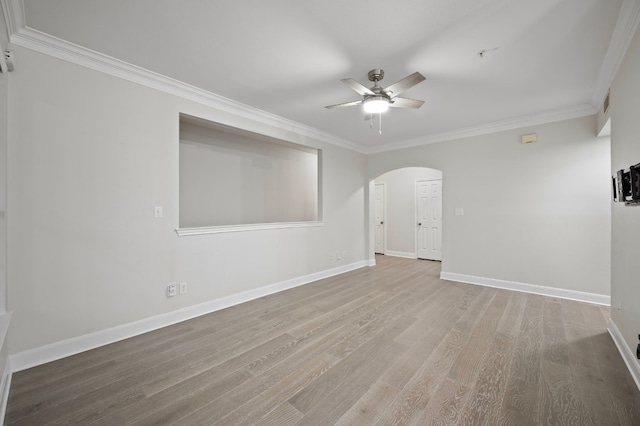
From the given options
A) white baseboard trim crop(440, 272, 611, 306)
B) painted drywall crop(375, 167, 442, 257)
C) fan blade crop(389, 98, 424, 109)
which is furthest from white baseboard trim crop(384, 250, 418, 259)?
fan blade crop(389, 98, 424, 109)

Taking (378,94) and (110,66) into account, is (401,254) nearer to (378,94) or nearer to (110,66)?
(378,94)

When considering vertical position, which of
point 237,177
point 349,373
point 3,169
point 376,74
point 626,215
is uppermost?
point 376,74

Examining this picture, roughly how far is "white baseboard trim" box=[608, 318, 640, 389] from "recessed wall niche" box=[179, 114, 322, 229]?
3.92 meters

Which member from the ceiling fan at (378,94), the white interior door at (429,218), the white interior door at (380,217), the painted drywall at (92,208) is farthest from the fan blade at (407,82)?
the white interior door at (380,217)

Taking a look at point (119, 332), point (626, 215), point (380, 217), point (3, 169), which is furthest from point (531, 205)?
point (3, 169)

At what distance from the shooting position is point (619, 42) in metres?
2.14

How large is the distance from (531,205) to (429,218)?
2.91 m

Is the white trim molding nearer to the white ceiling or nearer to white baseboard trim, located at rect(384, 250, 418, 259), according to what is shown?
the white ceiling

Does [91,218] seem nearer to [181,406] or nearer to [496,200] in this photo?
[181,406]

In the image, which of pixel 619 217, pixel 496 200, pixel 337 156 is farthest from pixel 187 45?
pixel 496 200

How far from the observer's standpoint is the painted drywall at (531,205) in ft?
11.7

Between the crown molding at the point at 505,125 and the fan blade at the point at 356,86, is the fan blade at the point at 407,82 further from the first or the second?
the crown molding at the point at 505,125

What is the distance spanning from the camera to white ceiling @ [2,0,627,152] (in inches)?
72.6

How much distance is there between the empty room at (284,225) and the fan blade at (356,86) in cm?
4
